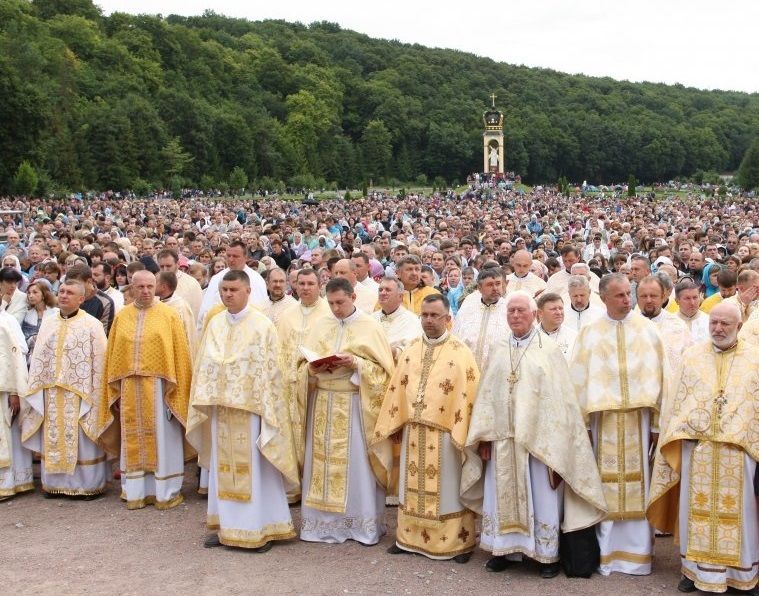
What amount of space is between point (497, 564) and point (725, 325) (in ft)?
7.17

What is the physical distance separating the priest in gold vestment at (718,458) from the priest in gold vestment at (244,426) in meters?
2.77

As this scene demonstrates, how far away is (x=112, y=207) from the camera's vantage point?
32.2 metres

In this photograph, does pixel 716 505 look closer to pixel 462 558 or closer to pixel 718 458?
pixel 718 458

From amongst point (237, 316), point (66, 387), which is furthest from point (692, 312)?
point (66, 387)

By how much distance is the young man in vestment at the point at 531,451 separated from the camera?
6121mm

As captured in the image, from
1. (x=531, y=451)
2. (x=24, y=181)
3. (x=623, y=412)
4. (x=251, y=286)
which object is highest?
(x=24, y=181)

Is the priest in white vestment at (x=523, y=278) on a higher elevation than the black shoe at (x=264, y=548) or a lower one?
higher

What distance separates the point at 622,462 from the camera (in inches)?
247

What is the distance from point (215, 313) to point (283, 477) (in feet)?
4.81

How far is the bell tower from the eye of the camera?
109 m

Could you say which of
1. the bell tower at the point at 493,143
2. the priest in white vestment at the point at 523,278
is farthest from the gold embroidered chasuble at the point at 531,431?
the bell tower at the point at 493,143

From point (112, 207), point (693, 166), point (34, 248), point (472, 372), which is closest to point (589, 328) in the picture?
point (472, 372)

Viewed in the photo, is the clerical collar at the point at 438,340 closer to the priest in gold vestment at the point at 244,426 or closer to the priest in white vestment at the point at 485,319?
the priest in gold vestment at the point at 244,426

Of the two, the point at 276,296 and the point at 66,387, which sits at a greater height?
the point at 276,296
